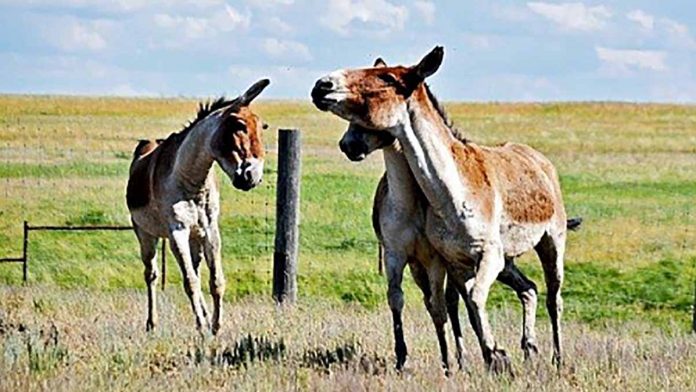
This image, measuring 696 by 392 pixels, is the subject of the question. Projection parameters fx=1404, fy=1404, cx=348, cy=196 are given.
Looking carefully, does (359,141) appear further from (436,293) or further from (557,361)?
(557,361)

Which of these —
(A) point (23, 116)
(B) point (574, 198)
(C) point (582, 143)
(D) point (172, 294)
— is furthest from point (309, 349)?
(A) point (23, 116)

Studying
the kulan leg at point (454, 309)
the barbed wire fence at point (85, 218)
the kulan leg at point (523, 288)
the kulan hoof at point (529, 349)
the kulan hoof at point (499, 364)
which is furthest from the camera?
the barbed wire fence at point (85, 218)

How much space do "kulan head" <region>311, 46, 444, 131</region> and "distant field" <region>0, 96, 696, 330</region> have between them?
6260mm

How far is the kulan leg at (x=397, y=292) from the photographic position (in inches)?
387

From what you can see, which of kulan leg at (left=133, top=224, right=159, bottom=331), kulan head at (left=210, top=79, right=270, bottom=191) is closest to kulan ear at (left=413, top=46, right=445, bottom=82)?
kulan head at (left=210, top=79, right=270, bottom=191)

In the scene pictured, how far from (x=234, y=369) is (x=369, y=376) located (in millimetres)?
969

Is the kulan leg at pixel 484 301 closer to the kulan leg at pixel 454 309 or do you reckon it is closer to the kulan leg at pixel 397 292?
the kulan leg at pixel 397 292

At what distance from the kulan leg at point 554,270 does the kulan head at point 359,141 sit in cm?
230

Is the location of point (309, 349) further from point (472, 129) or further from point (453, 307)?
point (472, 129)

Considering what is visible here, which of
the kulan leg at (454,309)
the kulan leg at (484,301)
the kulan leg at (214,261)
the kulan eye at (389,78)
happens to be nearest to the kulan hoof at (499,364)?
the kulan leg at (484,301)

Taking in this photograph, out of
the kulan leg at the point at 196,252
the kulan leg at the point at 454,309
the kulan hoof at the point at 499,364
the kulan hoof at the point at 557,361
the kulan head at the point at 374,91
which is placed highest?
the kulan head at the point at 374,91

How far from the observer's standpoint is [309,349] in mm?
10773

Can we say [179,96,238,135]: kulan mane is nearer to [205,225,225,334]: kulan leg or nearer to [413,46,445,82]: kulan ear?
[205,225,225,334]: kulan leg

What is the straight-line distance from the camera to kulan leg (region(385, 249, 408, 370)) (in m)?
9.83
